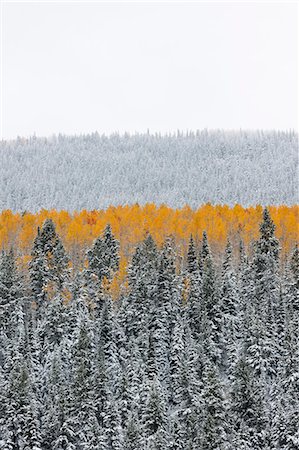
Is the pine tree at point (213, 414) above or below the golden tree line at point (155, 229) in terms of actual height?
below

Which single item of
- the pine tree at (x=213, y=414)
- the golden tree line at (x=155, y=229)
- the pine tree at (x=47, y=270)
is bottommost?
the pine tree at (x=213, y=414)

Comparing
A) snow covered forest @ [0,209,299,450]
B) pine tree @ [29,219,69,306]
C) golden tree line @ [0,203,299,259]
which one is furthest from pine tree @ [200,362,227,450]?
golden tree line @ [0,203,299,259]

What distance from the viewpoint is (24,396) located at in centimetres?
6788

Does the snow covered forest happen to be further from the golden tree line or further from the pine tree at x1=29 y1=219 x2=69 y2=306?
the golden tree line

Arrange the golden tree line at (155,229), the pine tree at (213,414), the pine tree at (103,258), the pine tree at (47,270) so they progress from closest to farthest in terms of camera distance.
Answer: the pine tree at (213,414), the pine tree at (47,270), the pine tree at (103,258), the golden tree line at (155,229)

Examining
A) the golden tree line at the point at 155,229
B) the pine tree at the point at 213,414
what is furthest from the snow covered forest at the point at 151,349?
the golden tree line at the point at 155,229

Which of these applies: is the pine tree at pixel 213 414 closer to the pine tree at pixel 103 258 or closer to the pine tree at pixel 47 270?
the pine tree at pixel 103 258

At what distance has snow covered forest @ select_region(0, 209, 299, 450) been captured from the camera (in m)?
66.9

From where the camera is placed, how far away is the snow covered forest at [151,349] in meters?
66.9

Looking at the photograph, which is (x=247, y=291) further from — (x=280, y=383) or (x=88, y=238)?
(x=88, y=238)

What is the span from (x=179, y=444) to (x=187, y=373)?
742 cm

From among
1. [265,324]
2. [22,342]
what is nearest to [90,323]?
[22,342]

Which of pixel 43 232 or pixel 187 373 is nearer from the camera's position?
pixel 187 373

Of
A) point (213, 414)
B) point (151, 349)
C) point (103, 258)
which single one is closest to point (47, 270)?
point (103, 258)
